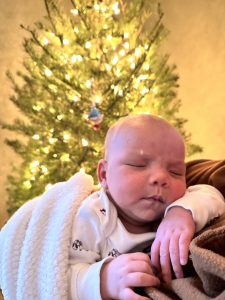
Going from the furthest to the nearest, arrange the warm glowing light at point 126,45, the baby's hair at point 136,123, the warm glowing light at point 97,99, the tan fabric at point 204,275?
the warm glowing light at point 126,45 → the warm glowing light at point 97,99 → the baby's hair at point 136,123 → the tan fabric at point 204,275

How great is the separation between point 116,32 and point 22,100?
2.45 feet

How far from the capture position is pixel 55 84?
242cm

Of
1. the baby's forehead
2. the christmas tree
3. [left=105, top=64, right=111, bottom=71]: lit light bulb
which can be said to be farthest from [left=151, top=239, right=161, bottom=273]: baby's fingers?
[left=105, top=64, right=111, bottom=71]: lit light bulb

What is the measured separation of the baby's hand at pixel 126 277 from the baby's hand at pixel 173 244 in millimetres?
19

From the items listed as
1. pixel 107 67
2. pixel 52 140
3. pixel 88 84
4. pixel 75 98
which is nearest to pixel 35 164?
pixel 52 140

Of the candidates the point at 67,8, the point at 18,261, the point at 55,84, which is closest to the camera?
the point at 18,261

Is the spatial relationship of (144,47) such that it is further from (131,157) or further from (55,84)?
(131,157)

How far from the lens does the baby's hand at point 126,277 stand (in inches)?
22.1

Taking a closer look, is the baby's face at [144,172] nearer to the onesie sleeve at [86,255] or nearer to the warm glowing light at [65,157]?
the onesie sleeve at [86,255]

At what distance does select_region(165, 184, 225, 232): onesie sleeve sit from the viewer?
69cm

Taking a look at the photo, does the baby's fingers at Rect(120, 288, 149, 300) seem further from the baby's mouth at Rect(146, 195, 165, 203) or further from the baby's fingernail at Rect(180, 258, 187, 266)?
the baby's mouth at Rect(146, 195, 165, 203)

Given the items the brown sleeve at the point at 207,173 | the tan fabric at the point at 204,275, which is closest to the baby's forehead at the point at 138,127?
the brown sleeve at the point at 207,173

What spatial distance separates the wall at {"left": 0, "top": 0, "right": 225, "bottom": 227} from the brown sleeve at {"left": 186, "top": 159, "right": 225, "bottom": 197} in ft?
7.72

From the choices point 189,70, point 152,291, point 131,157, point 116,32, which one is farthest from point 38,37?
point 152,291
